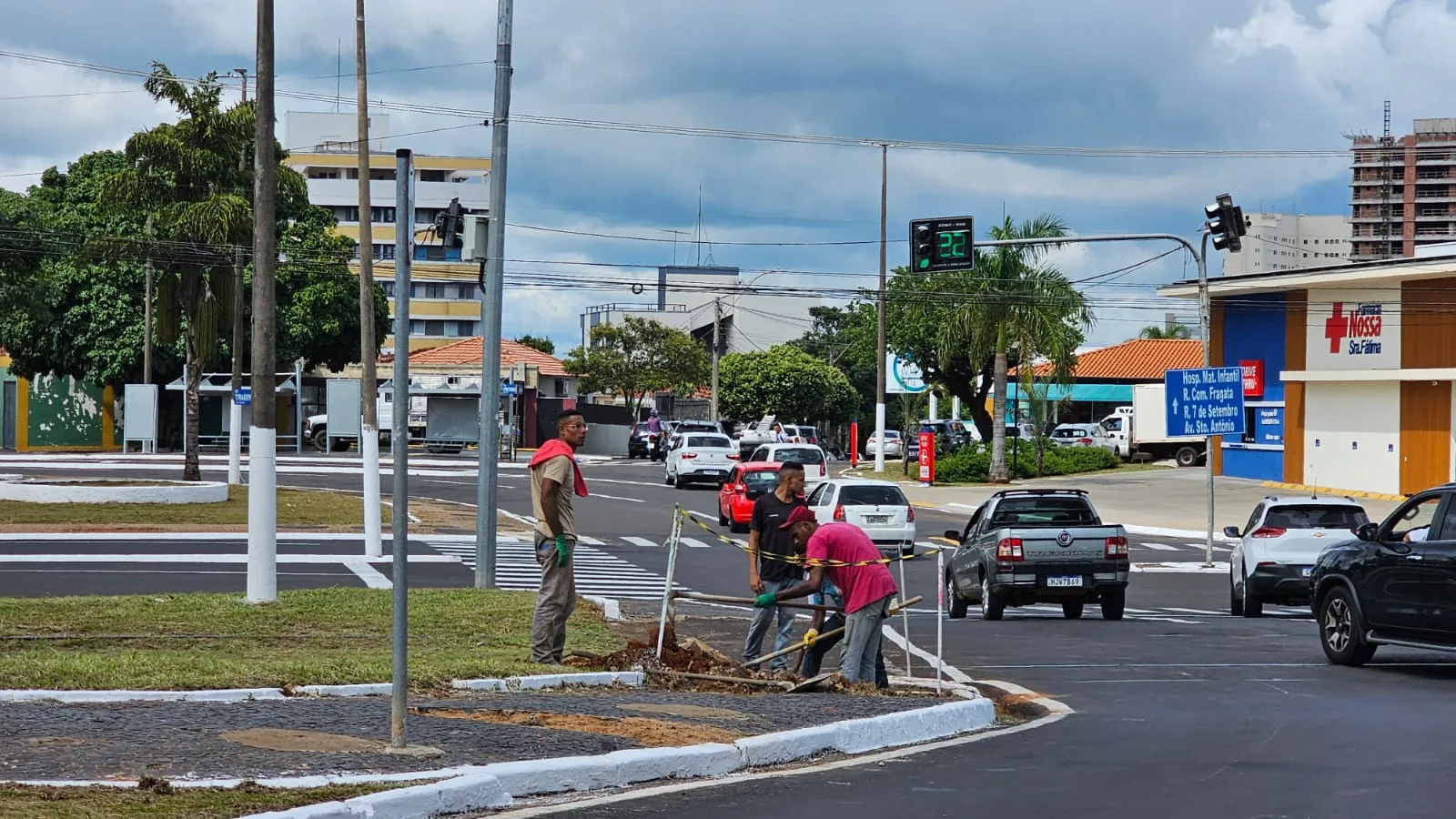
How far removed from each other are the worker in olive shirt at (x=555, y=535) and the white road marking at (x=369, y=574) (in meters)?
8.23

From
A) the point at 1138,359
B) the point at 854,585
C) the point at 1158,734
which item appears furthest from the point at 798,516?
the point at 1138,359

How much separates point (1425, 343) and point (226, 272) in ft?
109

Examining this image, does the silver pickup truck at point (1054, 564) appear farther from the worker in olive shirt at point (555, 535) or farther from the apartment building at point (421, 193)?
the apartment building at point (421, 193)

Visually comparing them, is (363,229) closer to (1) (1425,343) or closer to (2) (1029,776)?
(2) (1029,776)

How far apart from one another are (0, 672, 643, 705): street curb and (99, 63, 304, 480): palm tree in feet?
89.2

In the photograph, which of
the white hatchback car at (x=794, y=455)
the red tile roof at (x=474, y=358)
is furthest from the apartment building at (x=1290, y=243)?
the white hatchback car at (x=794, y=455)

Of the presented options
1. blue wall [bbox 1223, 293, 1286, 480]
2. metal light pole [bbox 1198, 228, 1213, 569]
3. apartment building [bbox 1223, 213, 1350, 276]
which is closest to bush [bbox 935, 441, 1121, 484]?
blue wall [bbox 1223, 293, 1286, 480]

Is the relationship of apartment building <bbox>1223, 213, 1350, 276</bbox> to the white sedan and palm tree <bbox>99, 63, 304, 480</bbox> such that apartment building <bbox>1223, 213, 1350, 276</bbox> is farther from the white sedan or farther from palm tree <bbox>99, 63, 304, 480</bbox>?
palm tree <bbox>99, 63, 304, 480</bbox>

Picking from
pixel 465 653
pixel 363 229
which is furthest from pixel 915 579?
pixel 465 653

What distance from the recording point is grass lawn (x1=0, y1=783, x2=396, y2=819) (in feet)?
24.1

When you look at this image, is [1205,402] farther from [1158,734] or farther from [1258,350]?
[1258,350]

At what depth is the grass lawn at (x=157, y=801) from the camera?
734 cm

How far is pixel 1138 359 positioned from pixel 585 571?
2777 inches

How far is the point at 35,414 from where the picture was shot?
76125 mm
